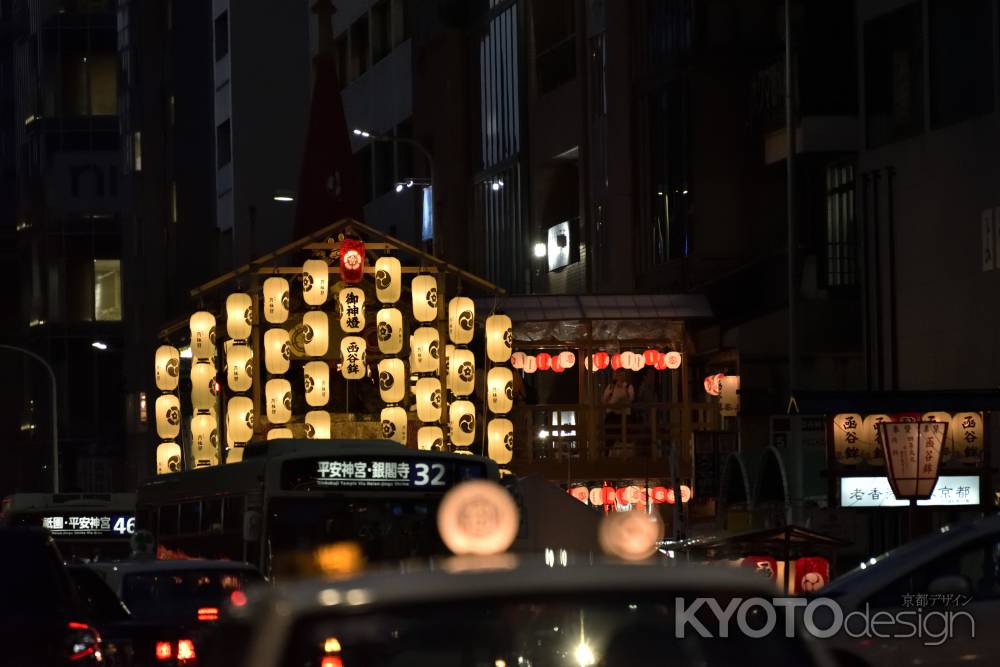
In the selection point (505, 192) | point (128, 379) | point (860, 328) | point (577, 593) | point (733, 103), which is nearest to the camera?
point (577, 593)

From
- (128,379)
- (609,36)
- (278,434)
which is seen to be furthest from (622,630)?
(128,379)

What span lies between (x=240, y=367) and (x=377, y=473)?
14.7 meters

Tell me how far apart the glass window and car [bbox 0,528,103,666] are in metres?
68.8

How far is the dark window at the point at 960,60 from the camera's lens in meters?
28.4

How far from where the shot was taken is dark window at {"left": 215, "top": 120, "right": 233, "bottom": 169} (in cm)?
6719

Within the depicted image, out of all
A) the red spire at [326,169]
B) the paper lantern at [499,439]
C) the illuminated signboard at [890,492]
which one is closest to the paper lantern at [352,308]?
the paper lantern at [499,439]

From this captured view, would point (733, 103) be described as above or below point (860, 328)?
above

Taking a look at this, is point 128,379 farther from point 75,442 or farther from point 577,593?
point 577,593

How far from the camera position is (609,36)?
4266 cm

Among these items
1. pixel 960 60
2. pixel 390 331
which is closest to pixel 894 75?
pixel 960 60

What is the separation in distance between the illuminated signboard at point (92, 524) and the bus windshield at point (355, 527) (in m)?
17.7

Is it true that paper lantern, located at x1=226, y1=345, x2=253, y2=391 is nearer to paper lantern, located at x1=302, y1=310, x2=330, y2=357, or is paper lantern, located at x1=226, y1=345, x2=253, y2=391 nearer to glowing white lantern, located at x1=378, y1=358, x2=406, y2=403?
paper lantern, located at x1=302, y1=310, x2=330, y2=357

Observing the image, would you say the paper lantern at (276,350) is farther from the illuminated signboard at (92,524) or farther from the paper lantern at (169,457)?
the illuminated signboard at (92,524)

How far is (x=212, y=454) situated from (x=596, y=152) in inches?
487
